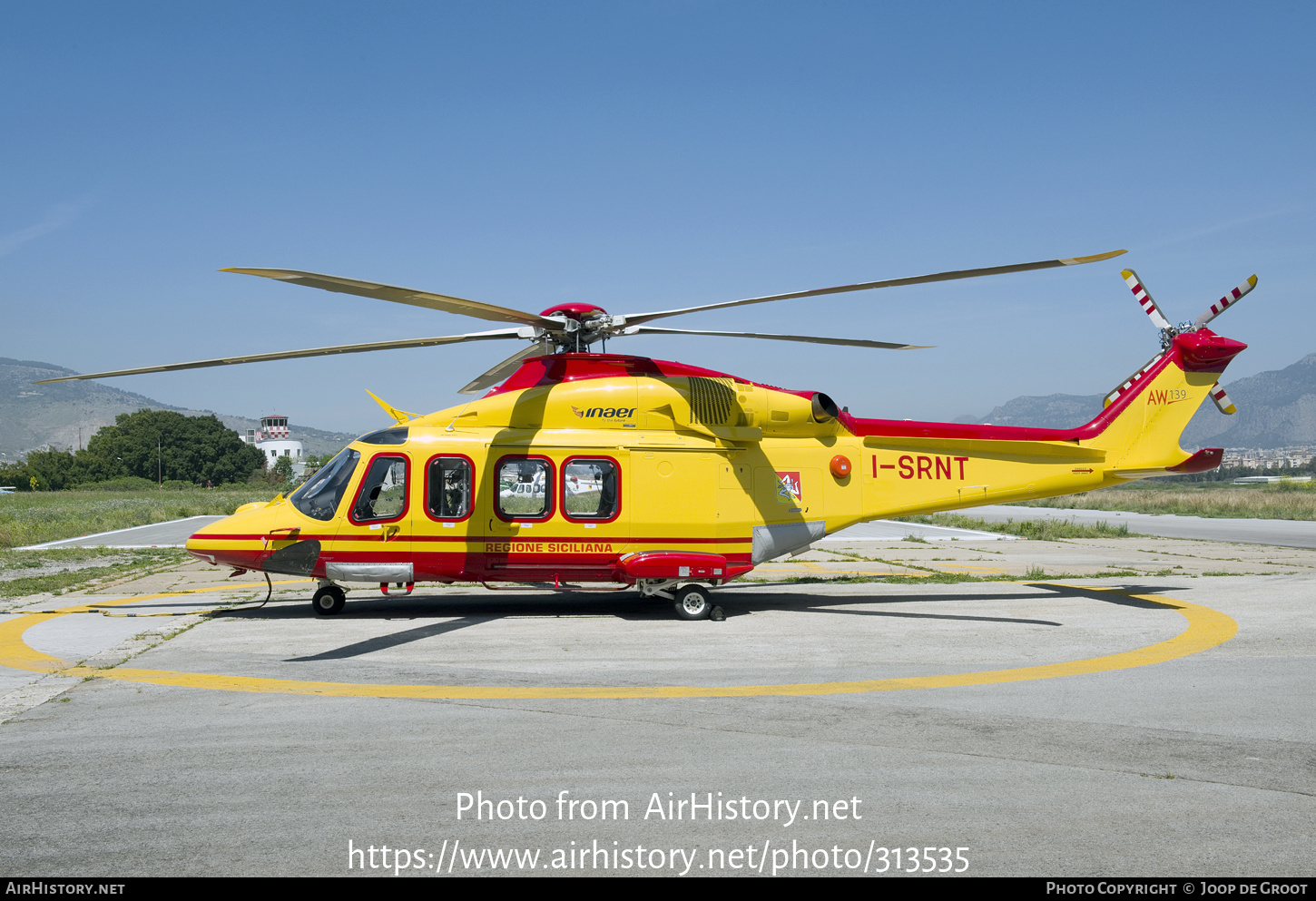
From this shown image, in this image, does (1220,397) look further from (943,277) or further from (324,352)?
(324,352)

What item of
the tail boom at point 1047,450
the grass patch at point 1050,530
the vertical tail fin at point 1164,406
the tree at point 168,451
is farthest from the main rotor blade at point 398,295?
the tree at point 168,451

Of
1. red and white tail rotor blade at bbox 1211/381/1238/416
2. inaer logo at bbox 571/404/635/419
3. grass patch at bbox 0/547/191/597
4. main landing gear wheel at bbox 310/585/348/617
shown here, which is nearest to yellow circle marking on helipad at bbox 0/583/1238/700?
main landing gear wheel at bbox 310/585/348/617

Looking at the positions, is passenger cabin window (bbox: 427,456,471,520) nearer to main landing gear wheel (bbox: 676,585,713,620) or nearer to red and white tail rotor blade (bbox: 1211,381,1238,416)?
main landing gear wheel (bbox: 676,585,713,620)

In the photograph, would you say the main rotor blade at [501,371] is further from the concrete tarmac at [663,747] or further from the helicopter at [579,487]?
the concrete tarmac at [663,747]

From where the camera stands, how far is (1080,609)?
12602 mm

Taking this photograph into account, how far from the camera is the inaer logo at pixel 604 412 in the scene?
40.8ft

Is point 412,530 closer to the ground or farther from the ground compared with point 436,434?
closer to the ground

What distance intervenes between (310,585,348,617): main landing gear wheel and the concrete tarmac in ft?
1.74

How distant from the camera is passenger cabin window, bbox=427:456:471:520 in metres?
12.2

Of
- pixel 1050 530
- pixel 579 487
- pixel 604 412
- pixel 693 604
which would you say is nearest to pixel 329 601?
pixel 579 487

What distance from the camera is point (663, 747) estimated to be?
6.07 meters

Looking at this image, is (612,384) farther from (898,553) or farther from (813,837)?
(898,553)
